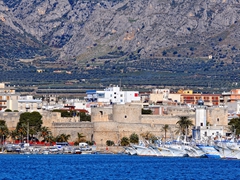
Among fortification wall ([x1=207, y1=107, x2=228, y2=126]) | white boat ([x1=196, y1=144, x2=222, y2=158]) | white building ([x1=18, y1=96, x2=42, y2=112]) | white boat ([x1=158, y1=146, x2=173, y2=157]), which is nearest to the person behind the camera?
white boat ([x1=196, y1=144, x2=222, y2=158])

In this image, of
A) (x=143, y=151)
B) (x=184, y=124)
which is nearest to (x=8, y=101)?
(x=184, y=124)

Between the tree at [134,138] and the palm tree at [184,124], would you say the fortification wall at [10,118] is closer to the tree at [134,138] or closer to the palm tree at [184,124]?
the tree at [134,138]

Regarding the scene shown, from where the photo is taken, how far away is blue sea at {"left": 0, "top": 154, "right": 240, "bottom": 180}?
292 ft

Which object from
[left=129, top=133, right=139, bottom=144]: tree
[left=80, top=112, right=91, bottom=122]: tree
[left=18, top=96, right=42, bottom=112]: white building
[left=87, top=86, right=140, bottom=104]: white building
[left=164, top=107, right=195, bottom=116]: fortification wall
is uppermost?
[left=87, top=86, right=140, bottom=104]: white building

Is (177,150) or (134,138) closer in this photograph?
(177,150)

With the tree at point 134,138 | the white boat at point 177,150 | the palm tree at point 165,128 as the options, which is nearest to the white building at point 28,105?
the tree at point 134,138

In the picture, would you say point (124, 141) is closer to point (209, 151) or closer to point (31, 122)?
point (31, 122)

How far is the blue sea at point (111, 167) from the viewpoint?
292 ft

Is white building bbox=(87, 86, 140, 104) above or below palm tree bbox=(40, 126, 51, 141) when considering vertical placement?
above

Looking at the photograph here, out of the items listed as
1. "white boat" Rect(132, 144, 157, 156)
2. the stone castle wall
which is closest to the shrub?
the stone castle wall

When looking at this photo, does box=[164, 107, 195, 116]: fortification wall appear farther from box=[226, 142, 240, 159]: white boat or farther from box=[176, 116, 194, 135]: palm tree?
box=[226, 142, 240, 159]: white boat

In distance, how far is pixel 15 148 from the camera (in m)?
133

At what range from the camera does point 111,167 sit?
103250mm

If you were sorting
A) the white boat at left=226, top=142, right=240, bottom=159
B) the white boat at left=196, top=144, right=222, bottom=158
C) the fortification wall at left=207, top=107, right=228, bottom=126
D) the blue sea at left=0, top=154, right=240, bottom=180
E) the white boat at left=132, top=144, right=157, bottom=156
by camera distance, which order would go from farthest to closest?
the fortification wall at left=207, top=107, right=228, bottom=126 → the white boat at left=132, top=144, right=157, bottom=156 → the white boat at left=196, top=144, right=222, bottom=158 → the white boat at left=226, top=142, right=240, bottom=159 → the blue sea at left=0, top=154, right=240, bottom=180
